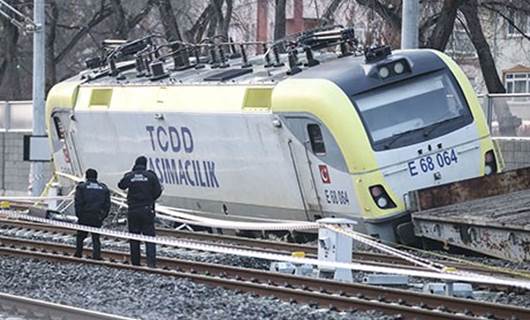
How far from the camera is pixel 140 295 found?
14.7 m

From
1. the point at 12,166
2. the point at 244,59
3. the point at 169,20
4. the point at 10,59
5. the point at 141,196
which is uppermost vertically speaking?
the point at 244,59

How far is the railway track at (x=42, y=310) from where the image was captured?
12281mm

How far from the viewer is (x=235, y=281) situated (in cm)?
1535

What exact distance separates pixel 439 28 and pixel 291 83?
11.1m

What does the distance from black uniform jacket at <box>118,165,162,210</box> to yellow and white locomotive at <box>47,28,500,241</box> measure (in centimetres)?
309

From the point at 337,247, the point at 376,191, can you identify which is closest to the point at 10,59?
the point at 376,191

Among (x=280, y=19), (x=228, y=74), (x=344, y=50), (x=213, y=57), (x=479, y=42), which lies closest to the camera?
(x=344, y=50)

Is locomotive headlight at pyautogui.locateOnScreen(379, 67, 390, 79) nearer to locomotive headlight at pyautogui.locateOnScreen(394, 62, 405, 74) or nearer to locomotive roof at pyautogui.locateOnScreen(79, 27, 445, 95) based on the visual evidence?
locomotive roof at pyautogui.locateOnScreen(79, 27, 445, 95)

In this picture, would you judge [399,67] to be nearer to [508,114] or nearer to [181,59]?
[181,59]

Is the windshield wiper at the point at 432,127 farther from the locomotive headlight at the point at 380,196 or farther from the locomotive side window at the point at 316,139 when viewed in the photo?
the locomotive side window at the point at 316,139

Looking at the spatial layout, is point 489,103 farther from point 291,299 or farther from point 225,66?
point 291,299

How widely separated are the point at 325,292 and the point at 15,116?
26.0m

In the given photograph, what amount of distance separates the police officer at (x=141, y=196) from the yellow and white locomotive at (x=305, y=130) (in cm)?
309

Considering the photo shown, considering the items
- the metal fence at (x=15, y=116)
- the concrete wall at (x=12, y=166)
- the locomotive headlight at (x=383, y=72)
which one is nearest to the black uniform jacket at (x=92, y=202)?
the locomotive headlight at (x=383, y=72)
